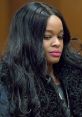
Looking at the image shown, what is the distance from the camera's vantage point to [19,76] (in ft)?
6.34

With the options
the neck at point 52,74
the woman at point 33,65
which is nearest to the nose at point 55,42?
the woman at point 33,65

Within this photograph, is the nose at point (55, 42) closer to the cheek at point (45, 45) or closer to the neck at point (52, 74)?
the cheek at point (45, 45)

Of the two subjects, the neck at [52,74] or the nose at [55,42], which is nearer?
the nose at [55,42]

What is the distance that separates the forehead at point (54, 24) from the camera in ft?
6.37

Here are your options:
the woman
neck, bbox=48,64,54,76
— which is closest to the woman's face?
the woman

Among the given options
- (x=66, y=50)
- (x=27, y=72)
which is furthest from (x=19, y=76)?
(x=66, y=50)

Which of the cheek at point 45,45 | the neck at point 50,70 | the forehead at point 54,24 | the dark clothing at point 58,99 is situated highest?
the forehead at point 54,24

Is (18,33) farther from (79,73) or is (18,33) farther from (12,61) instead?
(79,73)

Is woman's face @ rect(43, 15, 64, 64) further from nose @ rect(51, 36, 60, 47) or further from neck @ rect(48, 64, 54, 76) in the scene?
neck @ rect(48, 64, 54, 76)

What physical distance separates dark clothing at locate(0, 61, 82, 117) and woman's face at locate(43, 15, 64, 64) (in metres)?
0.14

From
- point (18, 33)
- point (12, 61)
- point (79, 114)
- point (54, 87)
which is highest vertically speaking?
point (18, 33)

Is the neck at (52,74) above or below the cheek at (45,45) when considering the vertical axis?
below

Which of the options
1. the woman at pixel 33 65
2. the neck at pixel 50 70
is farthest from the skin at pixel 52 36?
the neck at pixel 50 70

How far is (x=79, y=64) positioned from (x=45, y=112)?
378 mm
